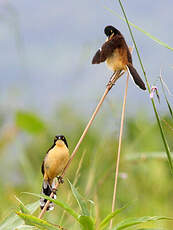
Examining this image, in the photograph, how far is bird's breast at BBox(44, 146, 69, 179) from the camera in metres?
1.74

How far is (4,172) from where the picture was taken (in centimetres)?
401

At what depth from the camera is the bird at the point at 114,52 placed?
5.16 ft

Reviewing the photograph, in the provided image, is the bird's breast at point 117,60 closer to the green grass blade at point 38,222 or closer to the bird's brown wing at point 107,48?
the bird's brown wing at point 107,48

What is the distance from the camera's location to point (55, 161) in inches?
69.0

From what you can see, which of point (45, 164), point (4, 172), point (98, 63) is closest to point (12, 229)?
point (45, 164)

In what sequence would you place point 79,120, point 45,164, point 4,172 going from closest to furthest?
1. point 45,164
2. point 4,172
3. point 79,120

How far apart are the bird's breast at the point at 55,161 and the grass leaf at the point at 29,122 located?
1.85 meters

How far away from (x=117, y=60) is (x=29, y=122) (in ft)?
7.55

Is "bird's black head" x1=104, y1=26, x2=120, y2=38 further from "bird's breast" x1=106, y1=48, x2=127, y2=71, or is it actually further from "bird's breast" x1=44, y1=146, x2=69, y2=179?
"bird's breast" x1=44, y1=146, x2=69, y2=179

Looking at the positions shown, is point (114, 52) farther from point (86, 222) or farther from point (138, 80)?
point (86, 222)

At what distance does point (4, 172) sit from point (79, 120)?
5.11 ft

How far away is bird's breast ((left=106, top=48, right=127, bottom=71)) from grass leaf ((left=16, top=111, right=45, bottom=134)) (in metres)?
2.10

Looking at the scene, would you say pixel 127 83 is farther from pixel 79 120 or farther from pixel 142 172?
pixel 79 120

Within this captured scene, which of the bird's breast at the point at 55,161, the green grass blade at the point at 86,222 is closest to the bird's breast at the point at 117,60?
the bird's breast at the point at 55,161
